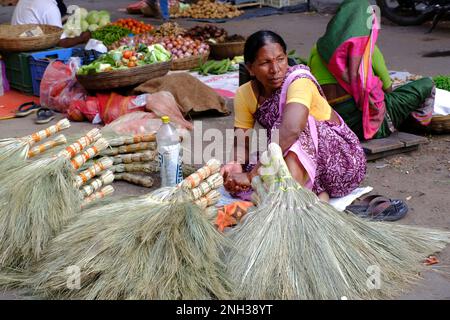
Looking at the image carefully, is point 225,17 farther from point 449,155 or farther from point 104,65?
point 449,155

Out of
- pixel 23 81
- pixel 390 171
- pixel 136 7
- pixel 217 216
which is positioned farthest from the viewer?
pixel 136 7

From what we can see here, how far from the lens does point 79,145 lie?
140 inches

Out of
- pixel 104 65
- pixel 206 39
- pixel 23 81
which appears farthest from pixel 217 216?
pixel 206 39

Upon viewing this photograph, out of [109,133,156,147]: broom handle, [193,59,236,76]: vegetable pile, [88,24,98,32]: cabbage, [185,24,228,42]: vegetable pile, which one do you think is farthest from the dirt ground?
[88,24,98,32]: cabbage

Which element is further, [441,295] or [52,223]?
[52,223]

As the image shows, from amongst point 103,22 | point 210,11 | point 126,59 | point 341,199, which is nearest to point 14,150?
point 341,199

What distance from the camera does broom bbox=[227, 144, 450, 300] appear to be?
2.53 m

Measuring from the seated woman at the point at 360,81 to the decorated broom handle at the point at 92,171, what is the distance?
1.51m

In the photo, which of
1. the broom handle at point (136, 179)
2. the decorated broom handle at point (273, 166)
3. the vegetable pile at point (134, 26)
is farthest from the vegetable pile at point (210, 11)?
the decorated broom handle at point (273, 166)

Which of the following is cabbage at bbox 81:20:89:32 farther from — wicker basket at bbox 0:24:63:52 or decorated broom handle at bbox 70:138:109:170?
decorated broom handle at bbox 70:138:109:170

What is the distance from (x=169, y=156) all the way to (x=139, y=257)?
1.22 meters

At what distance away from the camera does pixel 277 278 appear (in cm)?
253

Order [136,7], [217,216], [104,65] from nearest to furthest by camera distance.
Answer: [217,216], [104,65], [136,7]

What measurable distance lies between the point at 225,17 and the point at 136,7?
201 centimetres
